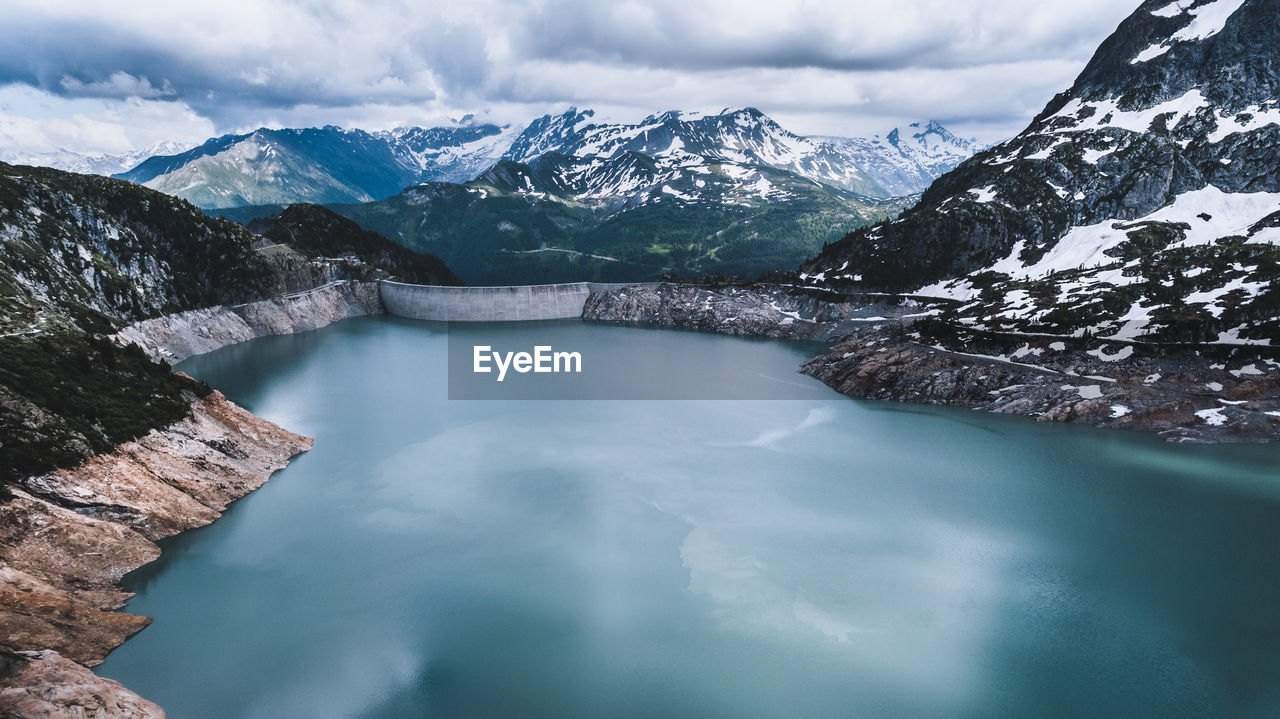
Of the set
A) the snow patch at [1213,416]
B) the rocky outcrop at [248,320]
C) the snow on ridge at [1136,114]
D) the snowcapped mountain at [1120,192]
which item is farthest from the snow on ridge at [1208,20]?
the rocky outcrop at [248,320]

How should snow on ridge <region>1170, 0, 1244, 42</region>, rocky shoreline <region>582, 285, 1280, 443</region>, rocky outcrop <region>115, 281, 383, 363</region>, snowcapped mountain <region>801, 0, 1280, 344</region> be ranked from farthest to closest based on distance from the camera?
snow on ridge <region>1170, 0, 1244, 42</region>, snowcapped mountain <region>801, 0, 1280, 344</region>, rocky outcrop <region>115, 281, 383, 363</region>, rocky shoreline <region>582, 285, 1280, 443</region>

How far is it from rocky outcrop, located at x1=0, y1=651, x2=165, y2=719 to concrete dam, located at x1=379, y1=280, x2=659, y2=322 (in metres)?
107

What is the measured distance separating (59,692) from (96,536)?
13091 mm

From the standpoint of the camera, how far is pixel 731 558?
122ft

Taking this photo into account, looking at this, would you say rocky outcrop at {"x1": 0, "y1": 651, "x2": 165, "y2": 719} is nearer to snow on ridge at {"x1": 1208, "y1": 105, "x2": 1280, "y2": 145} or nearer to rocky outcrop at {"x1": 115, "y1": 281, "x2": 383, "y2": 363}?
rocky outcrop at {"x1": 115, "y1": 281, "x2": 383, "y2": 363}

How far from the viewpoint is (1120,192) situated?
114188mm

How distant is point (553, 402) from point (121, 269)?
61416mm

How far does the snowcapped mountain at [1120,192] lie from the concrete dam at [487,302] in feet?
149

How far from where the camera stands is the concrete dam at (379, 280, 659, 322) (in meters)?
131

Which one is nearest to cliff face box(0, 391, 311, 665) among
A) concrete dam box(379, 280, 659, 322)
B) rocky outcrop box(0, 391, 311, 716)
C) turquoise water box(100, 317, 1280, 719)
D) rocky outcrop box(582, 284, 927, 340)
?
rocky outcrop box(0, 391, 311, 716)

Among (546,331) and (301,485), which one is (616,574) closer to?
(301,485)

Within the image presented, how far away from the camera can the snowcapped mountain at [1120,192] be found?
89.2 meters

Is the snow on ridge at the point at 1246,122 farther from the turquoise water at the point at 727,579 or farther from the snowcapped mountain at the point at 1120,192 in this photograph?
the turquoise water at the point at 727,579

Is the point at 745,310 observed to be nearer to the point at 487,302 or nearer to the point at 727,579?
the point at 487,302
